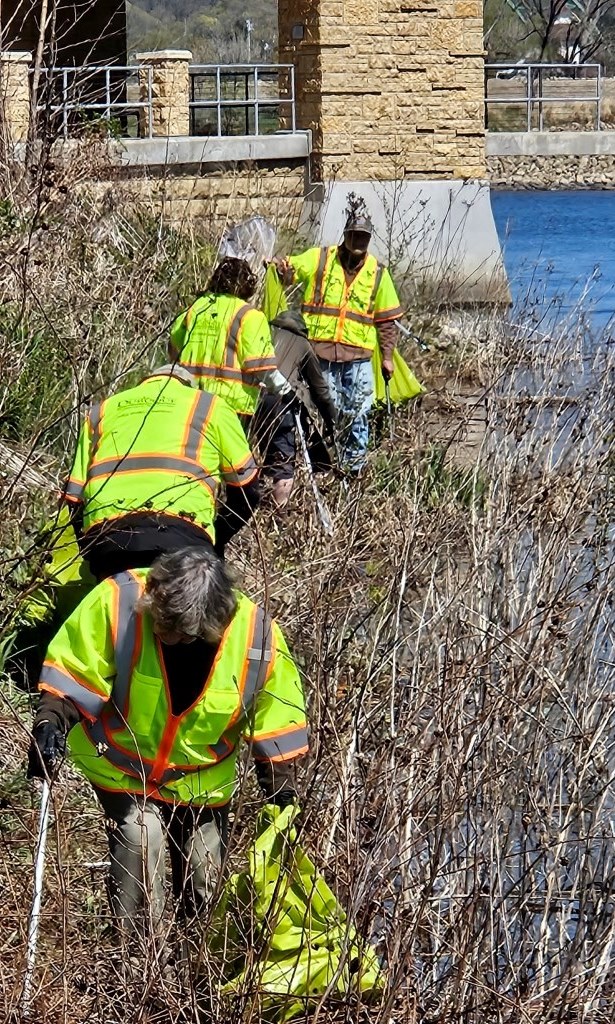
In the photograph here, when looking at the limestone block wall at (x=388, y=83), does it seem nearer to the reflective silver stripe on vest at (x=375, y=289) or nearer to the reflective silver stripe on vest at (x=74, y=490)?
the reflective silver stripe on vest at (x=375, y=289)

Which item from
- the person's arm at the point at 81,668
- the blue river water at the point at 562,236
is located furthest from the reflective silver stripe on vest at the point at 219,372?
the person's arm at the point at 81,668

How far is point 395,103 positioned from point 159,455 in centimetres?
1297

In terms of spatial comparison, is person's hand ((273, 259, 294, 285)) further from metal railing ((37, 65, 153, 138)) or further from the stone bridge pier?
the stone bridge pier

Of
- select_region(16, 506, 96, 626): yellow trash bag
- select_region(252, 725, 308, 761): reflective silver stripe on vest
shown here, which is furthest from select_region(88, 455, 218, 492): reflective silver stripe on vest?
select_region(252, 725, 308, 761): reflective silver stripe on vest

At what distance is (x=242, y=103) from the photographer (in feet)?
57.5

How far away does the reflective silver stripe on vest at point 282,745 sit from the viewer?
13.7 feet

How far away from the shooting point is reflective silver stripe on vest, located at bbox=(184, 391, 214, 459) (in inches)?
214

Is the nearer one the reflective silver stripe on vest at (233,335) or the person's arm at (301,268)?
the reflective silver stripe on vest at (233,335)

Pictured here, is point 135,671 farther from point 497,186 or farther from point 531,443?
point 497,186

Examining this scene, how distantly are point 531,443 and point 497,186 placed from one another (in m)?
35.2

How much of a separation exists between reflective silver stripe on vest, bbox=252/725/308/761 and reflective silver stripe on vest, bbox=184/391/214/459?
1464mm

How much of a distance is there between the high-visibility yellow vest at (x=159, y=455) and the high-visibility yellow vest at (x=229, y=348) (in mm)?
1489

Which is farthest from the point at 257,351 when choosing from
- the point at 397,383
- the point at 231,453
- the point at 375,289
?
the point at 397,383

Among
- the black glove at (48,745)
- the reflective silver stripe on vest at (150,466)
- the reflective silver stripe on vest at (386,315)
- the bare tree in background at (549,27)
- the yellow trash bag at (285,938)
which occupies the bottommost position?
the yellow trash bag at (285,938)
